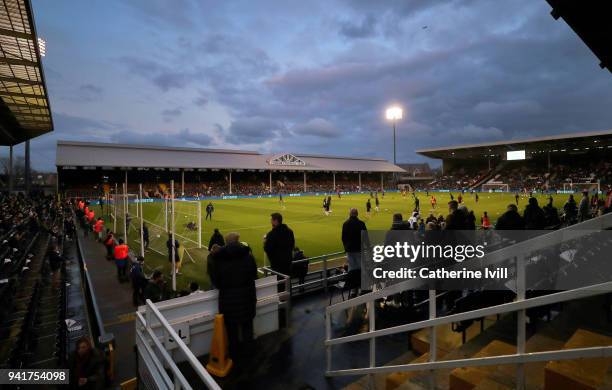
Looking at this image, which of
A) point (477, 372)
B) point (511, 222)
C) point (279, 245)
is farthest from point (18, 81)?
point (477, 372)

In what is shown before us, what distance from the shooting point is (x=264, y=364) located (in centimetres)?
519

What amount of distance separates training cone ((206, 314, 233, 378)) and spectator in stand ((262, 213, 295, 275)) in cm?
210

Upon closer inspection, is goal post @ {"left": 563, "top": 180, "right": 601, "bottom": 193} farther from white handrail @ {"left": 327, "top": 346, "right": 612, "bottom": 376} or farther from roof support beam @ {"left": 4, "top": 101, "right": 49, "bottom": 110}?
roof support beam @ {"left": 4, "top": 101, "right": 49, "bottom": 110}

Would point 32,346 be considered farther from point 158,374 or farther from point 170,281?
point 158,374

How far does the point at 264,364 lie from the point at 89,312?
14.6 feet

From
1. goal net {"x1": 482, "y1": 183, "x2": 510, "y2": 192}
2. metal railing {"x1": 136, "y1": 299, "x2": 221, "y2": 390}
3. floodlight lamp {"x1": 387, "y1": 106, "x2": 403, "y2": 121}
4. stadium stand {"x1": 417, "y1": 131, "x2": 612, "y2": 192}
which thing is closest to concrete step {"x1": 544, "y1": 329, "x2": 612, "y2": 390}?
metal railing {"x1": 136, "y1": 299, "x2": 221, "y2": 390}

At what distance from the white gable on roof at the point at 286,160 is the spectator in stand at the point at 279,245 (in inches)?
2462

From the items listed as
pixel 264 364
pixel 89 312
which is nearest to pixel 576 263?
pixel 264 364

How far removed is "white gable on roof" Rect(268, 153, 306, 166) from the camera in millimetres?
69500

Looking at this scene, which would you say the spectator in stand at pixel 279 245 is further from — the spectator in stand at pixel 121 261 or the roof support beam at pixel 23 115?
the roof support beam at pixel 23 115

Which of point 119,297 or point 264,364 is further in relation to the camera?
point 119,297

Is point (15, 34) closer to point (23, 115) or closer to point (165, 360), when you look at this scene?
point (23, 115)

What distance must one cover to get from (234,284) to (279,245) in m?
1.87

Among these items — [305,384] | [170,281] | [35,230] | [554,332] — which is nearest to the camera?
[554,332]
